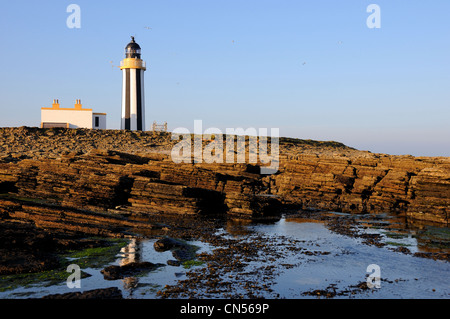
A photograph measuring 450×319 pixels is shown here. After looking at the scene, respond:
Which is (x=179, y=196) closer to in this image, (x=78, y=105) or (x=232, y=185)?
(x=232, y=185)

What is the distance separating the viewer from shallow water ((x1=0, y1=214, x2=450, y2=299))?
15047 mm

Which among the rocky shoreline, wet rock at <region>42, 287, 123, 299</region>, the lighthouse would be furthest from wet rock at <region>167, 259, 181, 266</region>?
the lighthouse

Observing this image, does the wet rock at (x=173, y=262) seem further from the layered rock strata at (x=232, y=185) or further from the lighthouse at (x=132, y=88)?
the lighthouse at (x=132, y=88)

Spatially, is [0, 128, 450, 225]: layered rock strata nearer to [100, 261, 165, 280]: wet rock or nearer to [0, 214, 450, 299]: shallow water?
[0, 214, 450, 299]: shallow water

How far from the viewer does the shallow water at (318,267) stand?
15.0m

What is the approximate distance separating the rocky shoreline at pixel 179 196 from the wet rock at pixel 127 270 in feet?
7.66

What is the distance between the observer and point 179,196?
1273 inches

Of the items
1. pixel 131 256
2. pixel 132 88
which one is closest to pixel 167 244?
pixel 131 256

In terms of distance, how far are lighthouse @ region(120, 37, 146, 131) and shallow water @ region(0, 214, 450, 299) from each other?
53.9 m

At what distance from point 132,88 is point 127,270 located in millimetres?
62331

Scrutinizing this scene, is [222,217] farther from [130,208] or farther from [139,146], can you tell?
[139,146]

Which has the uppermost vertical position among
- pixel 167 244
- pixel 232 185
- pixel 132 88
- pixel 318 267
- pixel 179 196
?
pixel 132 88
